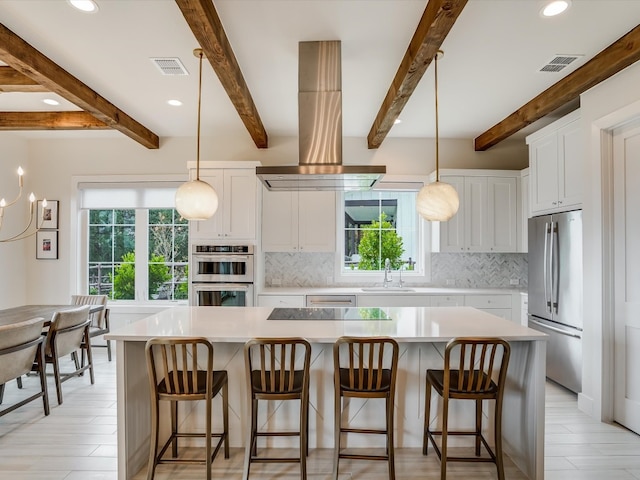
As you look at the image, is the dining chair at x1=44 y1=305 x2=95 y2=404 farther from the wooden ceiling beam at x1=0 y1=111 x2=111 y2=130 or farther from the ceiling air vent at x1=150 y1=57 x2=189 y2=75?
the ceiling air vent at x1=150 y1=57 x2=189 y2=75

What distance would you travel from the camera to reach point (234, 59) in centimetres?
286

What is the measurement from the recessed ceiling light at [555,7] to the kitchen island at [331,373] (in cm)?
198

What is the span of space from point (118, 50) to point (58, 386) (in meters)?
2.87

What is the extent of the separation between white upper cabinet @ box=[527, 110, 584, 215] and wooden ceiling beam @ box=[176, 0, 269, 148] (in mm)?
2963

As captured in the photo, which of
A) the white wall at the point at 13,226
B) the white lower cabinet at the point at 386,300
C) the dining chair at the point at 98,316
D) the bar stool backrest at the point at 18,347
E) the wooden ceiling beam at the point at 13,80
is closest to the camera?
the bar stool backrest at the point at 18,347

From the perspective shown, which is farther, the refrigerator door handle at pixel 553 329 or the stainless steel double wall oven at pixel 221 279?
the stainless steel double wall oven at pixel 221 279

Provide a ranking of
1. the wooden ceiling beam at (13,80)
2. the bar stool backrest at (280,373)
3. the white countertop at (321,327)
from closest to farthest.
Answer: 1. the bar stool backrest at (280,373)
2. the white countertop at (321,327)
3. the wooden ceiling beam at (13,80)

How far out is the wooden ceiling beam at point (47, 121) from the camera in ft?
A: 13.8

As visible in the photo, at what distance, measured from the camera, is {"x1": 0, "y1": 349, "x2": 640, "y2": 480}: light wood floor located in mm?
2328

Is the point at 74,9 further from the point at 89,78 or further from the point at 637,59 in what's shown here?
the point at 637,59

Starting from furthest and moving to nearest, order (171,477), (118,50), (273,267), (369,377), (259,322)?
1. (273,267)
2. (118,50)
3. (259,322)
4. (171,477)
5. (369,377)

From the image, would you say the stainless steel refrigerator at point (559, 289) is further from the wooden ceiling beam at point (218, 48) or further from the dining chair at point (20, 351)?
the dining chair at point (20, 351)

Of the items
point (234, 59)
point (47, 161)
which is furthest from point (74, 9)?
point (47, 161)

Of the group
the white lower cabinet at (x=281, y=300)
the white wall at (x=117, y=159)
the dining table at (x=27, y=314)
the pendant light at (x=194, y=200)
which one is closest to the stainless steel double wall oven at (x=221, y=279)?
the white lower cabinet at (x=281, y=300)
